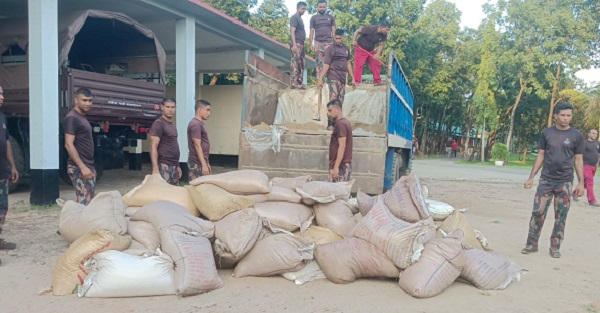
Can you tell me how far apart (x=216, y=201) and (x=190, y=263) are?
0.70m

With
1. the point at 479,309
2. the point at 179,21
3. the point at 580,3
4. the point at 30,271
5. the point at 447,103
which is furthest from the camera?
the point at 447,103

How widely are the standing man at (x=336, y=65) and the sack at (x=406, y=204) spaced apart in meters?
2.92

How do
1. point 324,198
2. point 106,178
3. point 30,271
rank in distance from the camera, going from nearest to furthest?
A: 1. point 30,271
2. point 324,198
3. point 106,178

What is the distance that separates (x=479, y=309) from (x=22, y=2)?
26.8 feet

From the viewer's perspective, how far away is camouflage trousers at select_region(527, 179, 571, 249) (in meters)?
4.11

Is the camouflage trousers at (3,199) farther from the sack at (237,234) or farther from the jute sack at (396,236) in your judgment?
the jute sack at (396,236)

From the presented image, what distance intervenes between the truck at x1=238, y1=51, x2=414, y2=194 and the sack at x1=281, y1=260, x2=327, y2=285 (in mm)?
2342

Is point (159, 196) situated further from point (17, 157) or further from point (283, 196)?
point (17, 157)

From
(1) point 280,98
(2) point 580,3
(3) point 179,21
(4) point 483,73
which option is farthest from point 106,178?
(2) point 580,3

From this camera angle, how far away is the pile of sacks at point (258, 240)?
289cm

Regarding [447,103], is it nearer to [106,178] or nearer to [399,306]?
[106,178]

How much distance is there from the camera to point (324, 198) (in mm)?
3758

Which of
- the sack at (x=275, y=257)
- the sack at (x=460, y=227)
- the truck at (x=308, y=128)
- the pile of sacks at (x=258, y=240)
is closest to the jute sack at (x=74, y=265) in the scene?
the pile of sacks at (x=258, y=240)

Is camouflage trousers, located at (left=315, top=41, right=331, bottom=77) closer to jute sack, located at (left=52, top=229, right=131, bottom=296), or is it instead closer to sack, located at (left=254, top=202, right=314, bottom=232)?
sack, located at (left=254, top=202, right=314, bottom=232)
